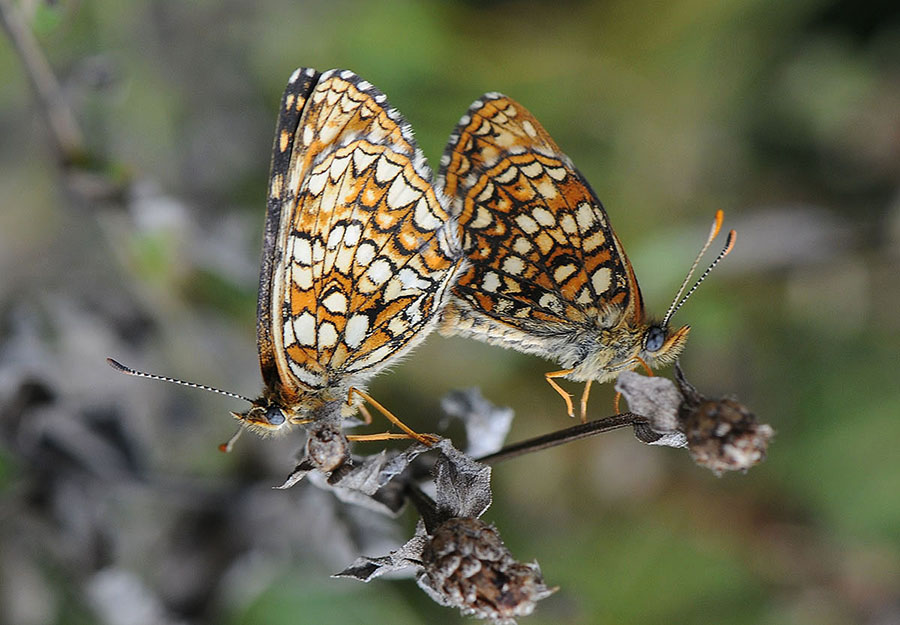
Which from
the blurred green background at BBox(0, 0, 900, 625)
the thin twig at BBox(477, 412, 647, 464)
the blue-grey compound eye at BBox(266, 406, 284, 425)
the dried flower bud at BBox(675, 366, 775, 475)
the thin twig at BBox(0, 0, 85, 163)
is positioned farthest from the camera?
the blurred green background at BBox(0, 0, 900, 625)

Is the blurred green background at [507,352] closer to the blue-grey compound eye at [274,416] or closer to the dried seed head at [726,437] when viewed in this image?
the blue-grey compound eye at [274,416]

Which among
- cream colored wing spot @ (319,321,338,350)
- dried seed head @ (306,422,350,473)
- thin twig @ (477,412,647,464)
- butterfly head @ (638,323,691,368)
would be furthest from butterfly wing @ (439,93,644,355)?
dried seed head @ (306,422,350,473)

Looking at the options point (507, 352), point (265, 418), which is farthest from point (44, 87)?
point (507, 352)

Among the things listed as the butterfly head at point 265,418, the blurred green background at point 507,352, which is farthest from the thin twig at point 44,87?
the butterfly head at point 265,418

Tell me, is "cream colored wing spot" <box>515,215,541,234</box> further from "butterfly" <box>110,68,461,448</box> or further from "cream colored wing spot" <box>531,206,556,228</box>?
"butterfly" <box>110,68,461,448</box>

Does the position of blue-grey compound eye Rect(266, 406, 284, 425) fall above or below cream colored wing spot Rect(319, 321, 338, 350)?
below

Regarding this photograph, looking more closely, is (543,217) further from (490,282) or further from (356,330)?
(356,330)

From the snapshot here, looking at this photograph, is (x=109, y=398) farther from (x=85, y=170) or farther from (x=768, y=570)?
(x=768, y=570)

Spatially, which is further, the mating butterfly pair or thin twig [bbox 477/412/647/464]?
the mating butterfly pair
